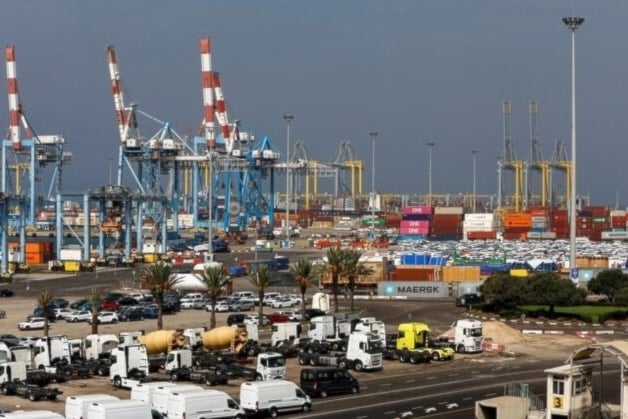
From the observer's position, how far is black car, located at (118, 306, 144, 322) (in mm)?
55281

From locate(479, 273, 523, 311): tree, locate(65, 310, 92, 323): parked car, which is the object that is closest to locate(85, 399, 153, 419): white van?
locate(65, 310, 92, 323): parked car

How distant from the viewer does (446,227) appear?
6703 inches

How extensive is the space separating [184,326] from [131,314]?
384cm

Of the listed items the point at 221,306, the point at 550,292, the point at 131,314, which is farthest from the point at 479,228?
the point at 131,314

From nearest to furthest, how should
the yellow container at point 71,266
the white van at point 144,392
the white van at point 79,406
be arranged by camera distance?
the white van at point 79,406, the white van at point 144,392, the yellow container at point 71,266

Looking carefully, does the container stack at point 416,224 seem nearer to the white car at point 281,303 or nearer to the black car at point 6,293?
the black car at point 6,293

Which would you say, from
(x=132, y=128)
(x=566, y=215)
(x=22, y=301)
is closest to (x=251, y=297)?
(x=22, y=301)

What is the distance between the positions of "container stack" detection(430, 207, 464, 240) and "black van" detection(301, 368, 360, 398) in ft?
437

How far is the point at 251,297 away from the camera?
64.5 m

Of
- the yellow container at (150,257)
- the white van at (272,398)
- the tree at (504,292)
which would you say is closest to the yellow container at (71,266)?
the yellow container at (150,257)

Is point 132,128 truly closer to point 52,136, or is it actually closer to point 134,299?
point 52,136

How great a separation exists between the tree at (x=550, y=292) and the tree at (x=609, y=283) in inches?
169

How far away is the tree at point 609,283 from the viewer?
6191 centimetres

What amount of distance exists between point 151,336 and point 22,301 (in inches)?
1110
